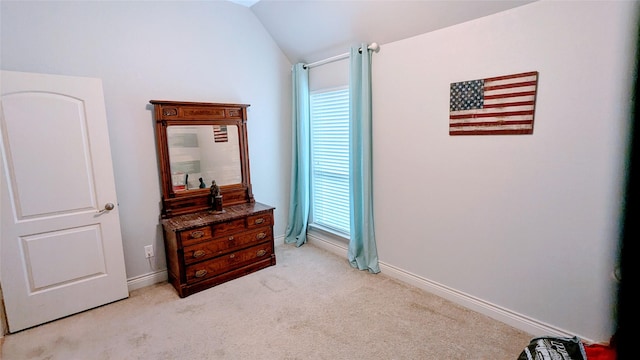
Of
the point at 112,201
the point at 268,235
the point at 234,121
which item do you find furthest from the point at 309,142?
the point at 112,201

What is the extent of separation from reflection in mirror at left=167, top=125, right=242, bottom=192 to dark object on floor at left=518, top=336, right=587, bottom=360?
2.93m


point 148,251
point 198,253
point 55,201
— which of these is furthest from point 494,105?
point 55,201

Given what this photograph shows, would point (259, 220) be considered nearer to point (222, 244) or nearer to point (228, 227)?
point (228, 227)

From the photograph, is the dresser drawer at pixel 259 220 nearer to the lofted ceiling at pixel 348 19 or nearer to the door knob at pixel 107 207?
the door knob at pixel 107 207

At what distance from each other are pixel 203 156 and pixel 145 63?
3.27 feet

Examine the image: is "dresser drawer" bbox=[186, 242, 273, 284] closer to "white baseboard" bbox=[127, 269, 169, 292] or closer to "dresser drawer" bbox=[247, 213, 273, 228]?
"dresser drawer" bbox=[247, 213, 273, 228]

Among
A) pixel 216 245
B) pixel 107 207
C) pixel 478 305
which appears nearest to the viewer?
pixel 478 305

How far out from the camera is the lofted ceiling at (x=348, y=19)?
2232 mm

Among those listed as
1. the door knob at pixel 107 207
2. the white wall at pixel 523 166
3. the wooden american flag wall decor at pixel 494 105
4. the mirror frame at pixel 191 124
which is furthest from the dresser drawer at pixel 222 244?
the wooden american flag wall decor at pixel 494 105

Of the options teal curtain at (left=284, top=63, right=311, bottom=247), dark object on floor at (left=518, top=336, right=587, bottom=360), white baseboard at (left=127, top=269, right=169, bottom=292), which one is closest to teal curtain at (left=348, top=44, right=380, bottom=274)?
Answer: teal curtain at (left=284, top=63, right=311, bottom=247)

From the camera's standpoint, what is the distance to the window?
11.1ft

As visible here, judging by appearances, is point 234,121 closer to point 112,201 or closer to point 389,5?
point 112,201

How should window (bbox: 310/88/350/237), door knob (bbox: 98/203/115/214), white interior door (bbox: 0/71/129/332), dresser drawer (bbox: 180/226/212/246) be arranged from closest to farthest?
white interior door (bbox: 0/71/129/332), door knob (bbox: 98/203/115/214), dresser drawer (bbox: 180/226/212/246), window (bbox: 310/88/350/237)

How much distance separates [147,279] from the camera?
298 centimetres
